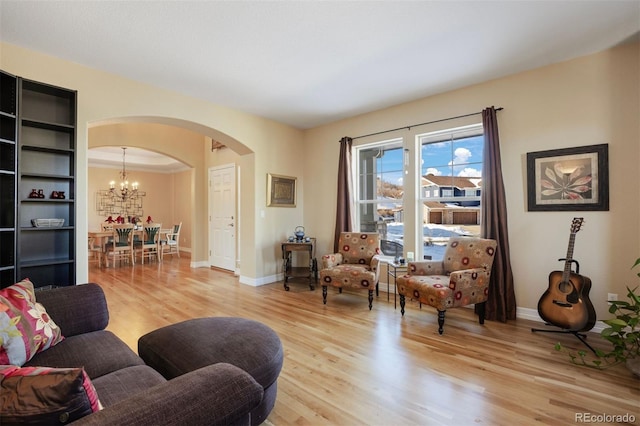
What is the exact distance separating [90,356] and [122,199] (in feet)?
27.4

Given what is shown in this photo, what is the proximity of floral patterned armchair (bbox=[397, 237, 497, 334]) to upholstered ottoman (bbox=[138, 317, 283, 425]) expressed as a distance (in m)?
1.80

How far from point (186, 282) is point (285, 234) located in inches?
73.2

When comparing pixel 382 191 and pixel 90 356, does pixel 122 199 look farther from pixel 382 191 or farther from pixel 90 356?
pixel 90 356

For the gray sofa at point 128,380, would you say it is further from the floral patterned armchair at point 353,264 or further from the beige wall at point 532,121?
the floral patterned armchair at point 353,264

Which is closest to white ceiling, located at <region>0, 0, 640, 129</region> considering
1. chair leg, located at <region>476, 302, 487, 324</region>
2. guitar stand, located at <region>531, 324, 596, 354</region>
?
chair leg, located at <region>476, 302, 487, 324</region>

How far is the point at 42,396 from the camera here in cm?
69

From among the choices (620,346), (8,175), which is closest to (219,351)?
(8,175)

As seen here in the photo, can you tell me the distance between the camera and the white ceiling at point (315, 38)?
2213 millimetres

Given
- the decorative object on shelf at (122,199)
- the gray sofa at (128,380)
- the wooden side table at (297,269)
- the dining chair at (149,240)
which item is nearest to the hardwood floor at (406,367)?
the wooden side table at (297,269)

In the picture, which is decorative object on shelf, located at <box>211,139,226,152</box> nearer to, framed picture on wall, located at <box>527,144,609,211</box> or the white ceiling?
the white ceiling

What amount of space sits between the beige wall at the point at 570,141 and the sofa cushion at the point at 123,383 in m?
3.57

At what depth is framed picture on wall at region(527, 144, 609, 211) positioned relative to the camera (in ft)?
9.24

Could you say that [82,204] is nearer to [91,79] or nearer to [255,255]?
[91,79]

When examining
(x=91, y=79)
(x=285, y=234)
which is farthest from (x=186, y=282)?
(x=91, y=79)
